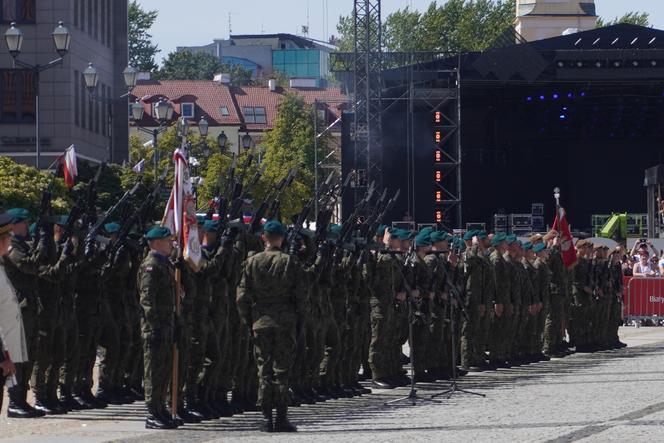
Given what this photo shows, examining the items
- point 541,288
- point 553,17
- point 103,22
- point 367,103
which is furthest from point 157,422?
point 553,17

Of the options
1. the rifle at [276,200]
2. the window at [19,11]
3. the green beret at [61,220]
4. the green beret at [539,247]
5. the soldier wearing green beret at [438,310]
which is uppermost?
the window at [19,11]

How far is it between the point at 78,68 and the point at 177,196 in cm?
4194

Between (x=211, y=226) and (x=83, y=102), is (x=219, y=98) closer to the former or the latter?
(x=83, y=102)

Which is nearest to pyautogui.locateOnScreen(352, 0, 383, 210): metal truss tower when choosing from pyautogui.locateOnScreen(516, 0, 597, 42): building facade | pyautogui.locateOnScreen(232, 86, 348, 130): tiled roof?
pyautogui.locateOnScreen(516, 0, 597, 42): building facade

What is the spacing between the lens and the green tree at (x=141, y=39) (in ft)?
427

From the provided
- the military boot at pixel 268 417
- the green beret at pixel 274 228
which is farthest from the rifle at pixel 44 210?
the military boot at pixel 268 417

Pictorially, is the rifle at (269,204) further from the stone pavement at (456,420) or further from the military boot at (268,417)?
the military boot at (268,417)

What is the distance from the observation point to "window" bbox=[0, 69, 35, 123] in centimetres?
5512

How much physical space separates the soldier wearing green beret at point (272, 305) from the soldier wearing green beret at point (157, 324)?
672 millimetres

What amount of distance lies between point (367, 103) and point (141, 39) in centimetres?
8950

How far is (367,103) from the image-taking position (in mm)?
44969

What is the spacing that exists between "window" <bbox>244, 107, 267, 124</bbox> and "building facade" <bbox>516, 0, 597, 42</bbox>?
2186 cm

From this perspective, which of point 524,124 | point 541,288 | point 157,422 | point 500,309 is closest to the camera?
point 157,422

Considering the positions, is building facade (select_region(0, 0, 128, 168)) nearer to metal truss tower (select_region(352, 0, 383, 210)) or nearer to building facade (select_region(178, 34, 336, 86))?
metal truss tower (select_region(352, 0, 383, 210))
